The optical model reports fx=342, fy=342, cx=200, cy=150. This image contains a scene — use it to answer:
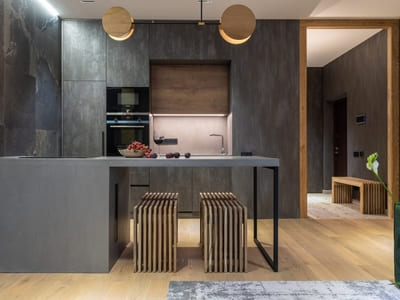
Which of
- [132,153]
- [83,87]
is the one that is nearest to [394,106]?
[132,153]

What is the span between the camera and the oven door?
4.95 meters

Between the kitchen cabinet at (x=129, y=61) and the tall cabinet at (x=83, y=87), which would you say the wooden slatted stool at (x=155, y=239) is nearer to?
the tall cabinet at (x=83, y=87)

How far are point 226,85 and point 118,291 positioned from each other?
3.66 meters

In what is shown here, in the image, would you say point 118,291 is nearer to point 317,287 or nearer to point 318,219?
point 317,287

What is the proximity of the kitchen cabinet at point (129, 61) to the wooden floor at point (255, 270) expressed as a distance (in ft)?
7.53

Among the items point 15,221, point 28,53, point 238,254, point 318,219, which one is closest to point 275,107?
point 318,219

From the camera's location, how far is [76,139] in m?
4.91

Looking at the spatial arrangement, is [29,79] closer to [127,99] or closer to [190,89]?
[127,99]

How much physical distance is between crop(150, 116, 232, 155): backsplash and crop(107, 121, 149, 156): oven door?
1.82ft

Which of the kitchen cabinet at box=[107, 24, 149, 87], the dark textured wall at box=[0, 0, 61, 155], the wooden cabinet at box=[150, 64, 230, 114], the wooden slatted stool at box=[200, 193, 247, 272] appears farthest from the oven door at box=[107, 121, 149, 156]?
the wooden slatted stool at box=[200, 193, 247, 272]

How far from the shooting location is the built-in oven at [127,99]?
195 inches

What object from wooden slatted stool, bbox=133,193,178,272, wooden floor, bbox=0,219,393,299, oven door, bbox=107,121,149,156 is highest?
oven door, bbox=107,121,149,156

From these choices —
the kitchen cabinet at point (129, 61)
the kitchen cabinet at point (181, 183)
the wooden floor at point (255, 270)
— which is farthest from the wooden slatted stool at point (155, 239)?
the kitchen cabinet at point (129, 61)

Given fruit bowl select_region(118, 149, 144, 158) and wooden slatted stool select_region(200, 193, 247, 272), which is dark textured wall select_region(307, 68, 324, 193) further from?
fruit bowl select_region(118, 149, 144, 158)
